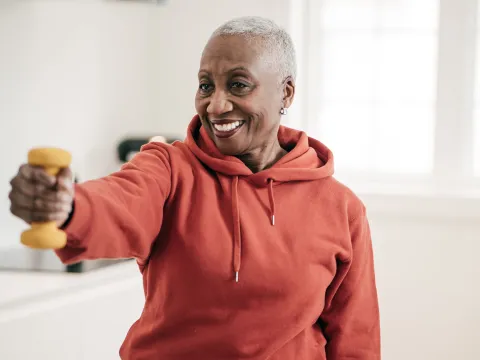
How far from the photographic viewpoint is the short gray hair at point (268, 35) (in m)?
1.14

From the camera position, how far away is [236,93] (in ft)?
3.72

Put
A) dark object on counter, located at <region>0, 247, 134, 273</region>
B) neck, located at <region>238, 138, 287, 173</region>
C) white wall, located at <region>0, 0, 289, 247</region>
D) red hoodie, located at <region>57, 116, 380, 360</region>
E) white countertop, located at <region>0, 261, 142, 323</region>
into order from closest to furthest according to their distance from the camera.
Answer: red hoodie, located at <region>57, 116, 380, 360</region>
neck, located at <region>238, 138, 287, 173</region>
white countertop, located at <region>0, 261, 142, 323</region>
dark object on counter, located at <region>0, 247, 134, 273</region>
white wall, located at <region>0, 0, 289, 247</region>

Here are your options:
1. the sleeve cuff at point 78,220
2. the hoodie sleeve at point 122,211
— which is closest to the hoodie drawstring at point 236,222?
the hoodie sleeve at point 122,211

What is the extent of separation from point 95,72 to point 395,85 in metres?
1.26

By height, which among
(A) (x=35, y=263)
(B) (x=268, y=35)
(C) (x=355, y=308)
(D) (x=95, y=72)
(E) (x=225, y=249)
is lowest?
(A) (x=35, y=263)

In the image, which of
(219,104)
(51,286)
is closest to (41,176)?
(219,104)

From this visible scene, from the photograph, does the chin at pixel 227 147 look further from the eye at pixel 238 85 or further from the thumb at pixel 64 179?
the thumb at pixel 64 179

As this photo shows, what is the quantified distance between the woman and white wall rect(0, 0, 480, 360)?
1.26 meters

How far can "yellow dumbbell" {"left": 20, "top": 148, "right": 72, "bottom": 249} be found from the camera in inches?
30.8

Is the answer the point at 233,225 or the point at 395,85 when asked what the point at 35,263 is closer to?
the point at 233,225

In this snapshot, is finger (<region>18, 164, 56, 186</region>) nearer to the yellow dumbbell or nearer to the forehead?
the yellow dumbbell

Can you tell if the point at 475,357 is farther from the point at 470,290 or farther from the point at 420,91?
the point at 420,91

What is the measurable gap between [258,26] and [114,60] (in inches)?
67.9

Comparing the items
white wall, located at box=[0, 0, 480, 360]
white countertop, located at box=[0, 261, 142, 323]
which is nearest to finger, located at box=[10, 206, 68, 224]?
white countertop, located at box=[0, 261, 142, 323]
